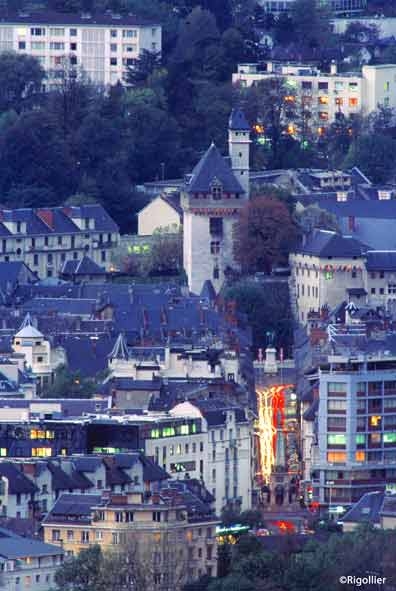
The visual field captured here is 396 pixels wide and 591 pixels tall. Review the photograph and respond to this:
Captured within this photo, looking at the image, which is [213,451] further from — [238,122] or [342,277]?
[238,122]

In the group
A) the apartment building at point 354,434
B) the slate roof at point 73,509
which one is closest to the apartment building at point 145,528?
the slate roof at point 73,509

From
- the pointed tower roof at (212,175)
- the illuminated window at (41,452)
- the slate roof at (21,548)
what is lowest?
the slate roof at (21,548)

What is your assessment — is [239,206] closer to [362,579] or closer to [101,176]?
[101,176]

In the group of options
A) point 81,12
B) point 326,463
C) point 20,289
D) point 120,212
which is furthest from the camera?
point 81,12

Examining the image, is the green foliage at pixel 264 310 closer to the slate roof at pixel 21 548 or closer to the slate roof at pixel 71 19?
the slate roof at pixel 71 19

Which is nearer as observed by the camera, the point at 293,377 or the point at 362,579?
the point at 362,579

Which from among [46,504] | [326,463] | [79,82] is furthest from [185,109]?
[46,504]

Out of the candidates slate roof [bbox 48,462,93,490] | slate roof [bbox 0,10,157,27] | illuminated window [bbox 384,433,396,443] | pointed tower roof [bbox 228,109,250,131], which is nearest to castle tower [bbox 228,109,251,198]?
pointed tower roof [bbox 228,109,250,131]
